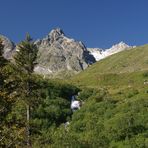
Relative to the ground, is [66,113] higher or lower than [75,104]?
lower

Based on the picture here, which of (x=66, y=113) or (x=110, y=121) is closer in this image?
(x=110, y=121)

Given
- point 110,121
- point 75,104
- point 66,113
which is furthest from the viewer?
point 75,104

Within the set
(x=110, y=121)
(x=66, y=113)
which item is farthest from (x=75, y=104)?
(x=110, y=121)

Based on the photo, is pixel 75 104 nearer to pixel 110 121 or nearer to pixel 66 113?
pixel 66 113

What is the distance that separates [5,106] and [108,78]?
278 feet

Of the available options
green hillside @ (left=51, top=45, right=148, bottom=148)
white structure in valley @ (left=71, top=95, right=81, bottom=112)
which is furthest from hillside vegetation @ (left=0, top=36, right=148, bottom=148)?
white structure in valley @ (left=71, top=95, right=81, bottom=112)

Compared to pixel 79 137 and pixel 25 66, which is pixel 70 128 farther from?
pixel 25 66

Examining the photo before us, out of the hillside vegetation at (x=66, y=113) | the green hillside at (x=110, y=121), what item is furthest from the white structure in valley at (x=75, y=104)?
the green hillside at (x=110, y=121)

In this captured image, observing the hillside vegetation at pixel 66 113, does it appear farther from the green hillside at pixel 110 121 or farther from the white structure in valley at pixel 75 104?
the white structure in valley at pixel 75 104

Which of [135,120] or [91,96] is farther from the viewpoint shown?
[91,96]

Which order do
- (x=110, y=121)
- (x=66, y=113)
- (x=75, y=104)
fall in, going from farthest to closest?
(x=75, y=104), (x=66, y=113), (x=110, y=121)

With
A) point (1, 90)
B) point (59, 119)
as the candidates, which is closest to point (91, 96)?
point (59, 119)

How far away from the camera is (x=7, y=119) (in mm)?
36406

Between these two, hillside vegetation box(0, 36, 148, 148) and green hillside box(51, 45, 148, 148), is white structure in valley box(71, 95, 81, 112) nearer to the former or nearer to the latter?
hillside vegetation box(0, 36, 148, 148)
